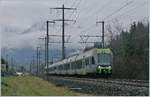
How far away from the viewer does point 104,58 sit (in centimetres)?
5038

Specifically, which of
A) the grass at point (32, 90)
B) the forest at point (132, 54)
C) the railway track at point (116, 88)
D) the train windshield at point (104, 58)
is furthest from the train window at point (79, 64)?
the grass at point (32, 90)

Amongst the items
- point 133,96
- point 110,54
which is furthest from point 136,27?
point 133,96

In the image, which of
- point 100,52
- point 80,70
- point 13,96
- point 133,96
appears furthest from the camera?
point 80,70

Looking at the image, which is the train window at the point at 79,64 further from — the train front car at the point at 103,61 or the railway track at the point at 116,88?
the railway track at the point at 116,88

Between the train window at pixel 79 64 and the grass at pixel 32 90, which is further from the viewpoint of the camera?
the train window at pixel 79 64

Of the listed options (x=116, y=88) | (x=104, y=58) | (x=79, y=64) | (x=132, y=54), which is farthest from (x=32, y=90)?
(x=132, y=54)

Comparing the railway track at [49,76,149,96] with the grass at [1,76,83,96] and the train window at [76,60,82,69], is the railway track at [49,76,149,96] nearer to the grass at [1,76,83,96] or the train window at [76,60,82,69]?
the grass at [1,76,83,96]

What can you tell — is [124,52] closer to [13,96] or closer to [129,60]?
[129,60]

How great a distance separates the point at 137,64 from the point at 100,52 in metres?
12.2

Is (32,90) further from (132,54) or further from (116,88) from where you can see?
(132,54)

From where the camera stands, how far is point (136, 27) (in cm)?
7712

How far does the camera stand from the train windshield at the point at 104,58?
5009 cm

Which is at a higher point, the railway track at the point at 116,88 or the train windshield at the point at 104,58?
the train windshield at the point at 104,58

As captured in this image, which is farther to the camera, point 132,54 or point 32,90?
point 132,54
